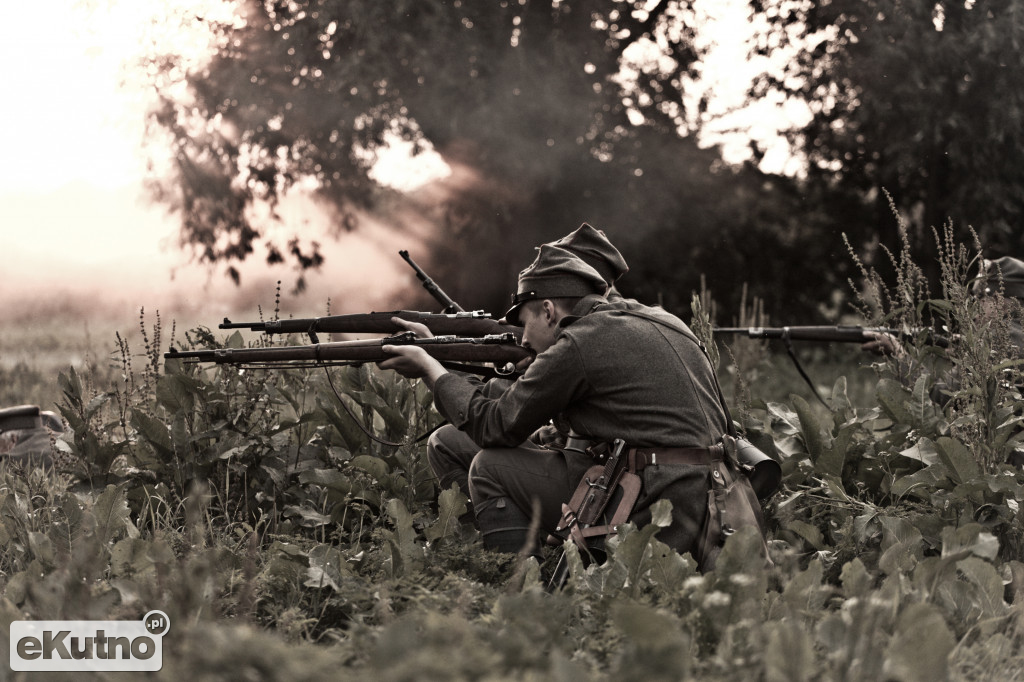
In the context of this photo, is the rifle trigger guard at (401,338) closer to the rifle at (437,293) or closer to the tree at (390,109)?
the rifle at (437,293)

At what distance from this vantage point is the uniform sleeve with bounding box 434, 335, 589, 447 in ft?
12.6

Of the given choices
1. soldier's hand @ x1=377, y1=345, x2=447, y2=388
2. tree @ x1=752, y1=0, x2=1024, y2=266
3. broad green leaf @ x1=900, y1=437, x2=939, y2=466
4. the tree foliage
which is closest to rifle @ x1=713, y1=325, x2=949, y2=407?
broad green leaf @ x1=900, y1=437, x2=939, y2=466

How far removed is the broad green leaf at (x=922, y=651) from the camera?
2406 mm

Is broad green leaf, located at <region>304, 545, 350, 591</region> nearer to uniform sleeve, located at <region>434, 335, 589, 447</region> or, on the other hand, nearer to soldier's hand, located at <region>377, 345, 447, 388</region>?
uniform sleeve, located at <region>434, 335, 589, 447</region>

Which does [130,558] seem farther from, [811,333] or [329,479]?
[811,333]

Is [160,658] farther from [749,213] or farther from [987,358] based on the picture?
[749,213]

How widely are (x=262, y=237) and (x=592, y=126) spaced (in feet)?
13.8

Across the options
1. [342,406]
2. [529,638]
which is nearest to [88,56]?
[342,406]

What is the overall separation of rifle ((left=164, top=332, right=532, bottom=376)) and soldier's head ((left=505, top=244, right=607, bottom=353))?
0.26 meters

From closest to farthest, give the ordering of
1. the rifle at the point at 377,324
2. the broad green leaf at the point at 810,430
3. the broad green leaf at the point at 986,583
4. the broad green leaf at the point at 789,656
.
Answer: the broad green leaf at the point at 789,656, the broad green leaf at the point at 986,583, the rifle at the point at 377,324, the broad green leaf at the point at 810,430

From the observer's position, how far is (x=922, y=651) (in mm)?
2451

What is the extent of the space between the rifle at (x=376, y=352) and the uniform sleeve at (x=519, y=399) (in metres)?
0.33

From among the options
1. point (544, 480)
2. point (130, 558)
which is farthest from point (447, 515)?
point (130, 558)

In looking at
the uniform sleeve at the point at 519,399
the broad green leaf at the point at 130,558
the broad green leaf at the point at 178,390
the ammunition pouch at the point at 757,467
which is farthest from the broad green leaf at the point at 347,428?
the ammunition pouch at the point at 757,467
